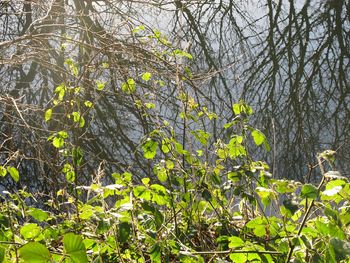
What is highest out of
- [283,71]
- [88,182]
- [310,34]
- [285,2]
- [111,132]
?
[285,2]

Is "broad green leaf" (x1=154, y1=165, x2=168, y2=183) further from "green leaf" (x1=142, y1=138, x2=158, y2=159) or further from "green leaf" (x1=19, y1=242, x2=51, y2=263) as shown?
"green leaf" (x1=19, y1=242, x2=51, y2=263)

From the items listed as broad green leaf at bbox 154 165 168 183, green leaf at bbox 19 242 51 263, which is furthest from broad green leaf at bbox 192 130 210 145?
green leaf at bbox 19 242 51 263

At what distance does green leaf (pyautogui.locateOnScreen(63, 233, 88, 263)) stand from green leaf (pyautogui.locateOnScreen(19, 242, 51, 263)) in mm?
32

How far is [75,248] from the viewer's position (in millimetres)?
806

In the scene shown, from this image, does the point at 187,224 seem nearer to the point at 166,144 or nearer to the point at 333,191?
the point at 166,144

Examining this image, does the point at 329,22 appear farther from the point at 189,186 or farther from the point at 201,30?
the point at 189,186

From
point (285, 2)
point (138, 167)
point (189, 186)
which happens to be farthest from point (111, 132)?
point (285, 2)

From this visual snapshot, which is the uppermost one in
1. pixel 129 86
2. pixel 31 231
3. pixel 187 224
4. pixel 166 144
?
pixel 129 86

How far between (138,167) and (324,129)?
5.29 feet

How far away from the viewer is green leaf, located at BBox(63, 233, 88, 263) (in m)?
0.80

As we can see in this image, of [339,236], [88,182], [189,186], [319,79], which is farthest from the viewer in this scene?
[319,79]

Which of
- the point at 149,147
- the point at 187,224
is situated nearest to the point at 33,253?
the point at 149,147

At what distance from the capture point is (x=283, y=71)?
16.6ft

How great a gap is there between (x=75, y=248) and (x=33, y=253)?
0.06 m
